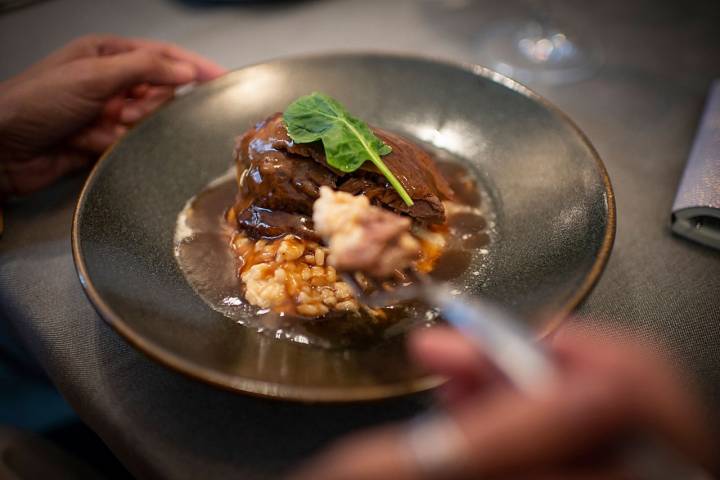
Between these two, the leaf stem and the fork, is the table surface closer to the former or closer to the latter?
the fork

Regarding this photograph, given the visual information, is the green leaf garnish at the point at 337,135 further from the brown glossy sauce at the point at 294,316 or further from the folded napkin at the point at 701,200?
the folded napkin at the point at 701,200

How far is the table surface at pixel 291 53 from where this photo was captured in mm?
1752

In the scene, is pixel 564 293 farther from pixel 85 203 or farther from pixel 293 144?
pixel 85 203

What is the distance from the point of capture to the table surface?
5.75 ft

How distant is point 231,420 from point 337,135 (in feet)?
3.86

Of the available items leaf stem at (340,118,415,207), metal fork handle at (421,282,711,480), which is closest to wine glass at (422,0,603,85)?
leaf stem at (340,118,415,207)

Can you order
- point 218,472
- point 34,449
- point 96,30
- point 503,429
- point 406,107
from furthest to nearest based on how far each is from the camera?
point 96,30, point 406,107, point 34,449, point 218,472, point 503,429

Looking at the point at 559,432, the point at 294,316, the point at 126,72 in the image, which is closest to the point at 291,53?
the point at 126,72

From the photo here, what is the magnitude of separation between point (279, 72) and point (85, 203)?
1.32 meters

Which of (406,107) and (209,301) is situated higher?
(406,107)

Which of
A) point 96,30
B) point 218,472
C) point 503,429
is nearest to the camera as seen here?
point 503,429

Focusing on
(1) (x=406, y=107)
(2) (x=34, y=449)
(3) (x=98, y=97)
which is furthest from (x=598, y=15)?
(2) (x=34, y=449)

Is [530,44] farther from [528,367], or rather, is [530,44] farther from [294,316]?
[528,367]

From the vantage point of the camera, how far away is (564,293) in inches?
69.1
